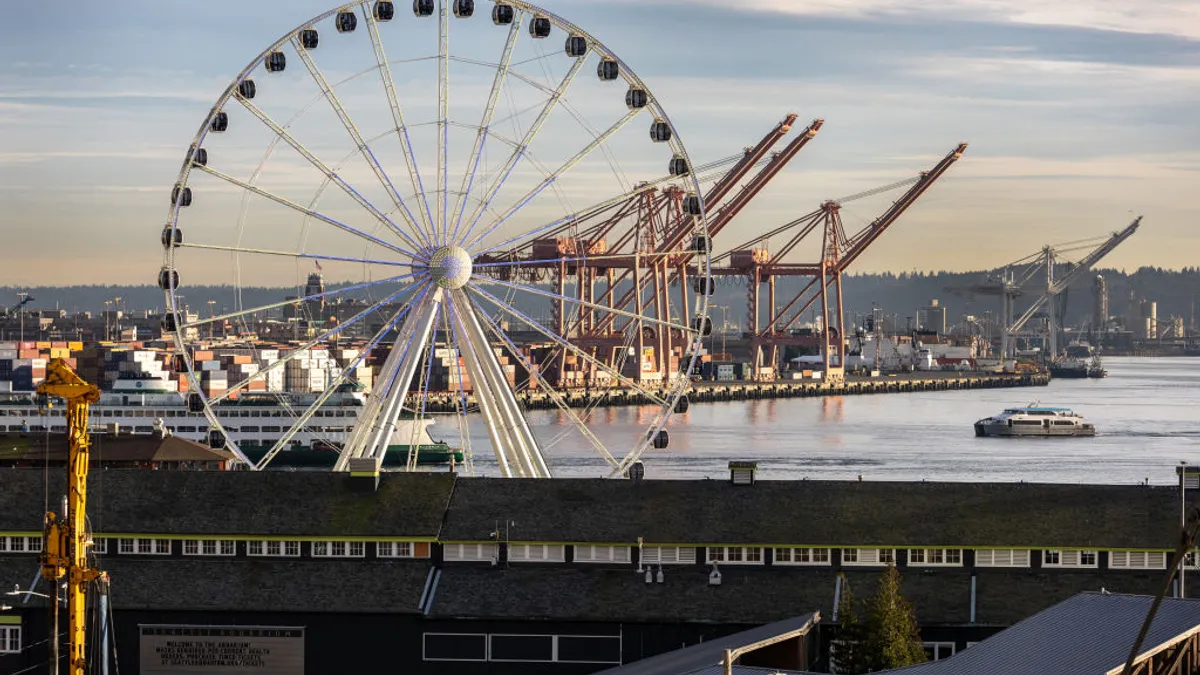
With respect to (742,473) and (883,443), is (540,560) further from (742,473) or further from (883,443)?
(883,443)

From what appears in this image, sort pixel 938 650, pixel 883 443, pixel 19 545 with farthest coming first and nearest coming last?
pixel 883 443 < pixel 19 545 < pixel 938 650

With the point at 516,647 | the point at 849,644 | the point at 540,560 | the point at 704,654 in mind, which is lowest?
the point at 516,647

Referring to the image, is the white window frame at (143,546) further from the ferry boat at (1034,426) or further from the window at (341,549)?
the ferry boat at (1034,426)

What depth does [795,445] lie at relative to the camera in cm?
10325

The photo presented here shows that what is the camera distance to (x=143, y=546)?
34156mm

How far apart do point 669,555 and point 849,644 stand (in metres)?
4.49

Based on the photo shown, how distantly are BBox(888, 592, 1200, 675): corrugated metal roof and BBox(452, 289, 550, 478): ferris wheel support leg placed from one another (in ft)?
51.4

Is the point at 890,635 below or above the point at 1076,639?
below

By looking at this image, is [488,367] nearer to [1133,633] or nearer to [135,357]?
[1133,633]

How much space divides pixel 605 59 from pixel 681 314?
130 metres

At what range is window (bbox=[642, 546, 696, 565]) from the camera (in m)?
33.3

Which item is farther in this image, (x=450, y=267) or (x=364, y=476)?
(x=450, y=267)

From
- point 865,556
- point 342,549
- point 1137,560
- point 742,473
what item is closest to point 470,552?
point 342,549

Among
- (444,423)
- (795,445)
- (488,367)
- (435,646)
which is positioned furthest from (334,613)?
(444,423)
